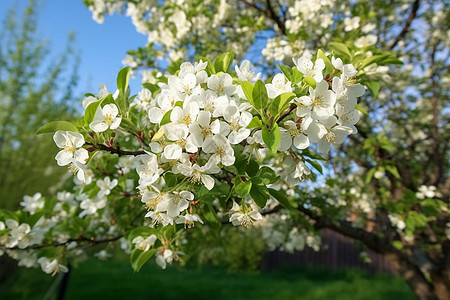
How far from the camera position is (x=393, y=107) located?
15.6 feet

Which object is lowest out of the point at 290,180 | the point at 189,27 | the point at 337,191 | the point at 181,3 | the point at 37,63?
the point at 290,180

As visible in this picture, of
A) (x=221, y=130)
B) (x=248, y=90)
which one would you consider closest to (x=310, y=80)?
(x=248, y=90)

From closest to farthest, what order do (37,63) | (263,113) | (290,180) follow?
(263,113), (290,180), (37,63)

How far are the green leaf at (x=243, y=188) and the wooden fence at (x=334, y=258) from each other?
38.5 feet

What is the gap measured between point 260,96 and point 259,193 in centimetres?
34

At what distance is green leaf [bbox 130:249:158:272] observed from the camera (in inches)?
59.2

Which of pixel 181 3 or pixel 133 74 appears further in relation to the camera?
pixel 133 74

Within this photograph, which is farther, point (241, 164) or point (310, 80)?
point (241, 164)

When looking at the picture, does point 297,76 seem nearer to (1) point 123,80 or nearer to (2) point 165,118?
(2) point 165,118

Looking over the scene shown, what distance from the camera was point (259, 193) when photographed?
1189 mm

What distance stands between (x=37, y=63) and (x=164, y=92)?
28.4ft

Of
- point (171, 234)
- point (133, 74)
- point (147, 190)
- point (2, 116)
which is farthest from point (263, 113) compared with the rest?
point (2, 116)

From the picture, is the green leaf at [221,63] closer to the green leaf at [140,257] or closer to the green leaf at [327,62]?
the green leaf at [327,62]

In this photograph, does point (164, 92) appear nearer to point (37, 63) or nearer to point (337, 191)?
point (337, 191)
